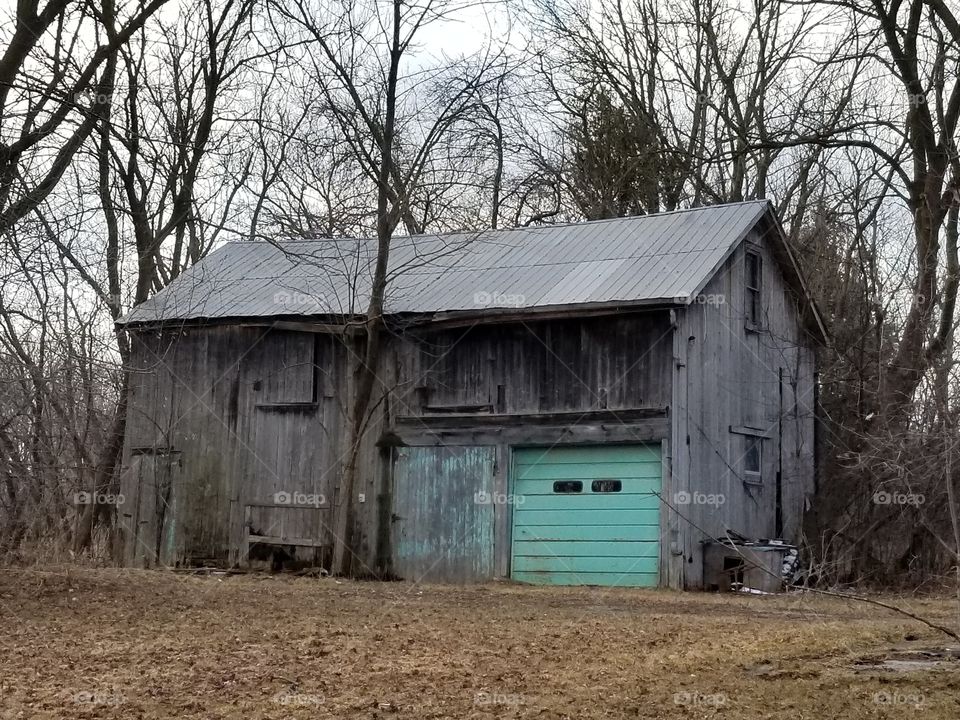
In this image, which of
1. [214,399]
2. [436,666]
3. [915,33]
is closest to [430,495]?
[214,399]

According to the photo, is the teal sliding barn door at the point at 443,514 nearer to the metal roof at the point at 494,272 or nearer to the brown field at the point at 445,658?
the metal roof at the point at 494,272

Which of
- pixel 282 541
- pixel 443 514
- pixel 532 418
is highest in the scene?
pixel 532 418

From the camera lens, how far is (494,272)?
22.7 meters

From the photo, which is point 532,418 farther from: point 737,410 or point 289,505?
point 289,505

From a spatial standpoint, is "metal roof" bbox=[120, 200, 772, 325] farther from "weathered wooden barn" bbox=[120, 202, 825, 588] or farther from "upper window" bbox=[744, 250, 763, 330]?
"upper window" bbox=[744, 250, 763, 330]

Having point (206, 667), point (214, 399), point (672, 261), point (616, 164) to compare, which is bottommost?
point (206, 667)

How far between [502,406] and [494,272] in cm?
267

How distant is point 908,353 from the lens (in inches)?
896

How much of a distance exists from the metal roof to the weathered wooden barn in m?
0.06

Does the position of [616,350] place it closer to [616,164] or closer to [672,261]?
[672,261]

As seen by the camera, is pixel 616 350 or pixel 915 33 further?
pixel 915 33

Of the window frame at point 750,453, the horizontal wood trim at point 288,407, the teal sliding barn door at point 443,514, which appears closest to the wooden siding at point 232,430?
the horizontal wood trim at point 288,407

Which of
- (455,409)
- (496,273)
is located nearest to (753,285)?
(496,273)

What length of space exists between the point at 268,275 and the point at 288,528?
207 inches
